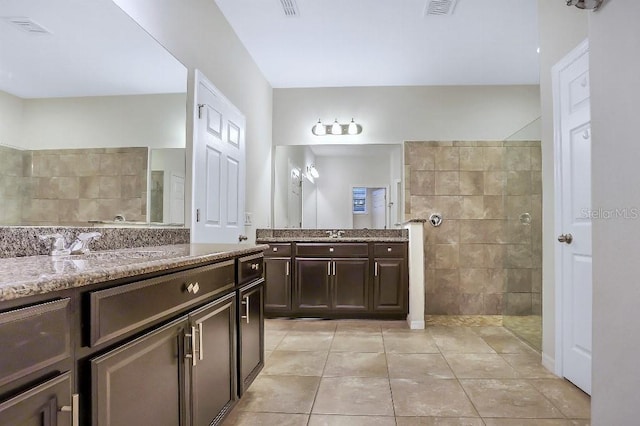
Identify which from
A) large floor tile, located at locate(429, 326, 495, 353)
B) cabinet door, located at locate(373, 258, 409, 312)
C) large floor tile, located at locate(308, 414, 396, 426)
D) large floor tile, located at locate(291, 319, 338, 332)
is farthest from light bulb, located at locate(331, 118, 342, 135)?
large floor tile, located at locate(308, 414, 396, 426)

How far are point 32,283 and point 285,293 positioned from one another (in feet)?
11.2

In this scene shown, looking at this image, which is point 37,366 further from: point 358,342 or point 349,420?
point 358,342

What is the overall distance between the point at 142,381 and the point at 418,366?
2.04 meters

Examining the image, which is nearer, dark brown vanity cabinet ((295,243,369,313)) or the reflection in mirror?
dark brown vanity cabinet ((295,243,369,313))

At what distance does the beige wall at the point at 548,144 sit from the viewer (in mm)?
2483

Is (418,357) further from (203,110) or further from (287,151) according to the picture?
(287,151)

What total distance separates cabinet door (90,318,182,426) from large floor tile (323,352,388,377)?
1444mm

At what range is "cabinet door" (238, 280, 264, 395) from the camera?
1893 mm

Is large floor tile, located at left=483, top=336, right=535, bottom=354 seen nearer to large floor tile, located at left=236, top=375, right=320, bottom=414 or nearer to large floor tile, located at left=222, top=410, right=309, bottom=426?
large floor tile, located at left=236, top=375, right=320, bottom=414

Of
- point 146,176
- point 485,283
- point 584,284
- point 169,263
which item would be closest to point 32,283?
point 169,263

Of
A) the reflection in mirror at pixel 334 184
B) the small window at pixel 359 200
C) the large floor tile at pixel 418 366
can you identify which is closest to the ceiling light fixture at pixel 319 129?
the reflection in mirror at pixel 334 184

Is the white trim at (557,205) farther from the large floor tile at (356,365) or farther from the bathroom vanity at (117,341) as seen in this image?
the bathroom vanity at (117,341)

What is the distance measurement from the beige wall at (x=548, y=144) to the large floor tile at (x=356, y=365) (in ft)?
3.51

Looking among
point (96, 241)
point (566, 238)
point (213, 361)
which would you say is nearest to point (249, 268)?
point (213, 361)
